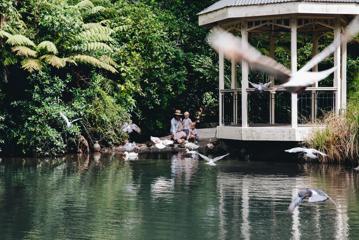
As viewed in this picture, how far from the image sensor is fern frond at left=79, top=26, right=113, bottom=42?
2039cm

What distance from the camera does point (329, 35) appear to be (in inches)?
899

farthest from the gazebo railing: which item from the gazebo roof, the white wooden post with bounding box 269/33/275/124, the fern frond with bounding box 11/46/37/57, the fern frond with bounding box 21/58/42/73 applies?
the fern frond with bounding box 11/46/37/57

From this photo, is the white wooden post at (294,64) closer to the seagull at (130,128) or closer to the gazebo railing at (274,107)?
the gazebo railing at (274,107)

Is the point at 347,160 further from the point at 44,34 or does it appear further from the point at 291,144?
the point at 44,34

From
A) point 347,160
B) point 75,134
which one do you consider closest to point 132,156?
point 75,134

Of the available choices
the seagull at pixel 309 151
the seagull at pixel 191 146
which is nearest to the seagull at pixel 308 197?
the seagull at pixel 309 151

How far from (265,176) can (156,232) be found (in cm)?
Answer: 601

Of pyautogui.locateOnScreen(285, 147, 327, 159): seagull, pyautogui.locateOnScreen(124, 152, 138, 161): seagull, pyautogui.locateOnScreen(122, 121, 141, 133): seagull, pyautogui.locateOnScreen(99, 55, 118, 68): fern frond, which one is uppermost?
pyautogui.locateOnScreen(99, 55, 118, 68): fern frond

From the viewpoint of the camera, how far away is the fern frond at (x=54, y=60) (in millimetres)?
19375

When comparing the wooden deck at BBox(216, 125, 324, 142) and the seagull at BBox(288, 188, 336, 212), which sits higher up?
the wooden deck at BBox(216, 125, 324, 142)

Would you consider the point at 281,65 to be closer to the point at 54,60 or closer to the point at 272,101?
Answer: the point at 54,60

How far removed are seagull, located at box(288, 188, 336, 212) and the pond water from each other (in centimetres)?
13

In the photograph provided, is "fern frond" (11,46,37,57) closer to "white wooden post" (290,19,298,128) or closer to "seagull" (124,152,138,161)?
"seagull" (124,152,138,161)

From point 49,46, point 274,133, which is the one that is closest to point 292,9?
point 274,133
